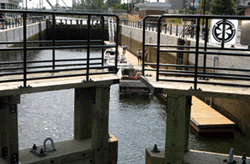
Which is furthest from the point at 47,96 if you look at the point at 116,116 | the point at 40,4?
the point at 40,4

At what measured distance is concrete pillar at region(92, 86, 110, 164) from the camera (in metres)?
7.20

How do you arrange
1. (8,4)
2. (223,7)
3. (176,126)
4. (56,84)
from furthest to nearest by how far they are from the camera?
(8,4)
(223,7)
(56,84)
(176,126)

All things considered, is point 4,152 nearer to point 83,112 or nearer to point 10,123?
point 10,123

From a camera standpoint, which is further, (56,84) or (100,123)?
(100,123)

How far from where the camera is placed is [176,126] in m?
6.37

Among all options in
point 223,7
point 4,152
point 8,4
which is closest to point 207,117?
point 4,152

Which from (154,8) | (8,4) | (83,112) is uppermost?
(8,4)

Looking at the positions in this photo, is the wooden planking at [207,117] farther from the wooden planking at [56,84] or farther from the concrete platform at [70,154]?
the wooden planking at [56,84]

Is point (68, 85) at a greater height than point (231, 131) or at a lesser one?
greater

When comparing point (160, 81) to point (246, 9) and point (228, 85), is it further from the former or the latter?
point (246, 9)

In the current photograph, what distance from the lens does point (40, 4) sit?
94.9m

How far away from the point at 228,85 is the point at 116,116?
11.7 m

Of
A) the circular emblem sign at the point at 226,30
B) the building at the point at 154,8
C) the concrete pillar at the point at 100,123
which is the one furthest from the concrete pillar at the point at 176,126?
the building at the point at 154,8

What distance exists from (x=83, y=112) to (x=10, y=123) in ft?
6.38
